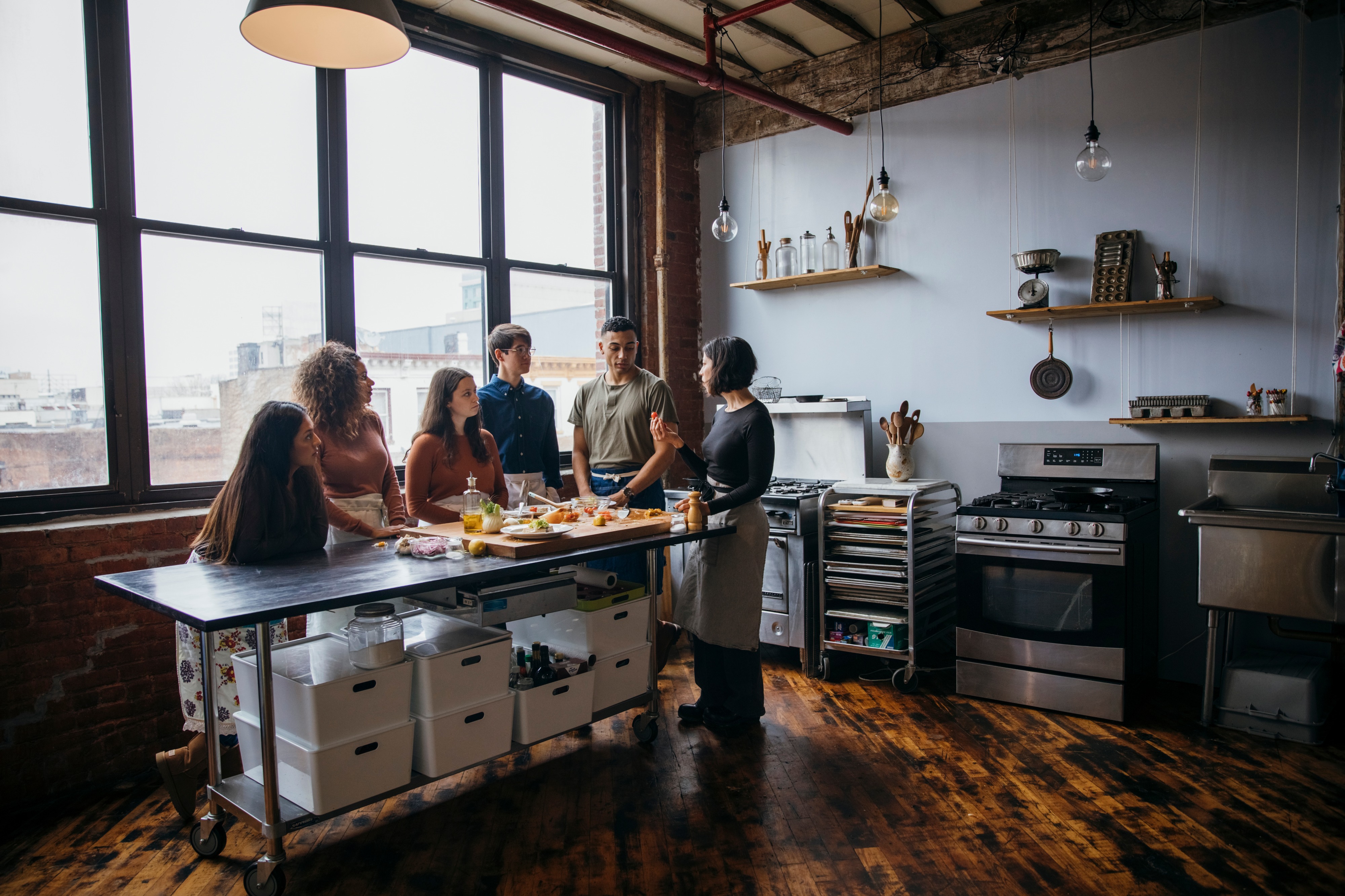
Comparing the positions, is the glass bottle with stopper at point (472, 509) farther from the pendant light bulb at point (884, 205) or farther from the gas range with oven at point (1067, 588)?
the pendant light bulb at point (884, 205)

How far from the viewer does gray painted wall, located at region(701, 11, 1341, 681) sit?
3854 millimetres

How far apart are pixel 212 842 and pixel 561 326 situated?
3.41 metres

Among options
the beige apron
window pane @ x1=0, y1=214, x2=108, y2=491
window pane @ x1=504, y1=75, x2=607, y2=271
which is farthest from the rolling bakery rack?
window pane @ x1=0, y1=214, x2=108, y2=491

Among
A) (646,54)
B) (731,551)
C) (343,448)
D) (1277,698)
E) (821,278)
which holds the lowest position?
(1277,698)

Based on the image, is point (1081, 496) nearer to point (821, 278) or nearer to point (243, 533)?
point (821, 278)

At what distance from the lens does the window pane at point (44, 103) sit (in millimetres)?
3236

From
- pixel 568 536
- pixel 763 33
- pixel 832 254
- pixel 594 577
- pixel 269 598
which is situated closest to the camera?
pixel 269 598

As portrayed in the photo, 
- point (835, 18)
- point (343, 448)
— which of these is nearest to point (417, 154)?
point (343, 448)

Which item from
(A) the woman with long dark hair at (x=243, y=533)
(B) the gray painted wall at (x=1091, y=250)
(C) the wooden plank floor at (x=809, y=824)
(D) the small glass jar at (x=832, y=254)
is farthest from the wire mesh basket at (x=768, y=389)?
(A) the woman with long dark hair at (x=243, y=533)

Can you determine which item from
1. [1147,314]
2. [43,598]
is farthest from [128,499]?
[1147,314]

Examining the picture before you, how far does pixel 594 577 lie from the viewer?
11.3 ft

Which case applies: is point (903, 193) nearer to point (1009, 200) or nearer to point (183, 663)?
point (1009, 200)

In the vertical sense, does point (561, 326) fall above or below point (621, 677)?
above

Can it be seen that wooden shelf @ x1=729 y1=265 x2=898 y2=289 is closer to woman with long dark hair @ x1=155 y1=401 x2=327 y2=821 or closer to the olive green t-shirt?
the olive green t-shirt
